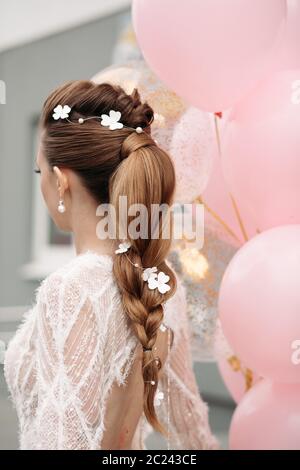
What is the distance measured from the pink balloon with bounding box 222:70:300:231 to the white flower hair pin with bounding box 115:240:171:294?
0.34 m

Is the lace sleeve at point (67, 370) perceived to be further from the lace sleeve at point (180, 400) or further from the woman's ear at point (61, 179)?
the lace sleeve at point (180, 400)

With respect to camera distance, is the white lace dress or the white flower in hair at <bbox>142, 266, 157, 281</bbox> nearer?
the white lace dress

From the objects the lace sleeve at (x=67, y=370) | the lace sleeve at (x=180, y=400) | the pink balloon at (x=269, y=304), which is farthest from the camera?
the lace sleeve at (x=180, y=400)

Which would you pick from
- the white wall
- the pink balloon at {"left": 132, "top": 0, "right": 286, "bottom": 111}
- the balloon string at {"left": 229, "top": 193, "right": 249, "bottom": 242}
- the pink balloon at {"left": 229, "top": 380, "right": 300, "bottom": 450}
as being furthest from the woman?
the white wall

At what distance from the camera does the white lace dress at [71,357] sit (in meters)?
1.06

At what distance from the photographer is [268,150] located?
136 centimetres

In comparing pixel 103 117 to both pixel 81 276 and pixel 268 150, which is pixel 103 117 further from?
pixel 268 150

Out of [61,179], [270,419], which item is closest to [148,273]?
[61,179]

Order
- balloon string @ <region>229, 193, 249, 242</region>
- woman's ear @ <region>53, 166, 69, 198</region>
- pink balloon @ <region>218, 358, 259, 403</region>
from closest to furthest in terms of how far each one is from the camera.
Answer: woman's ear @ <region>53, 166, 69, 198</region>, balloon string @ <region>229, 193, 249, 242</region>, pink balloon @ <region>218, 358, 259, 403</region>

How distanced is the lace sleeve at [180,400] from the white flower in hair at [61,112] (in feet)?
1.70

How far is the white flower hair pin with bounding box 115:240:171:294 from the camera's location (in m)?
1.16

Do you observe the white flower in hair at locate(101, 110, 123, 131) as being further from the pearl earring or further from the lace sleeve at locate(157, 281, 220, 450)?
the lace sleeve at locate(157, 281, 220, 450)

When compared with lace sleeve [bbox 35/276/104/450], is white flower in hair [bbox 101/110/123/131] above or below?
above

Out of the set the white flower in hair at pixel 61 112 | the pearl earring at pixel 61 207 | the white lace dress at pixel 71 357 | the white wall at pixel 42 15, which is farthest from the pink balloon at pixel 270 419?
the white wall at pixel 42 15
